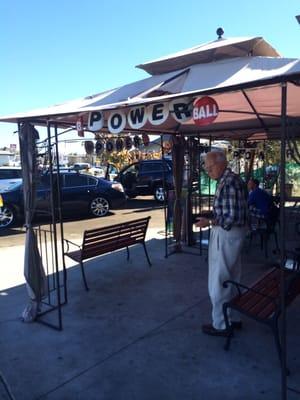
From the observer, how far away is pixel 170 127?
6852 millimetres

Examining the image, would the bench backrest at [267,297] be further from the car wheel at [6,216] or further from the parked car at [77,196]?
the car wheel at [6,216]

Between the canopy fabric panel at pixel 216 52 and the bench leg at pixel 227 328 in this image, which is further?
the canopy fabric panel at pixel 216 52

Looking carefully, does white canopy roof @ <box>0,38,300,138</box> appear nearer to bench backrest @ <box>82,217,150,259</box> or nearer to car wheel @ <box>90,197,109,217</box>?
bench backrest @ <box>82,217,150,259</box>

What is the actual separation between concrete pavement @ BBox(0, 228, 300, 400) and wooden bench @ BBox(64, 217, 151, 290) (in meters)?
0.46

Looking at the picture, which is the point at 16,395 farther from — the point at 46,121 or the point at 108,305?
the point at 46,121

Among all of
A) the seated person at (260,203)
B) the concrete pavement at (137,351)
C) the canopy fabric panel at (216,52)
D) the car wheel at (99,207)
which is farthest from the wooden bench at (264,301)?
the car wheel at (99,207)

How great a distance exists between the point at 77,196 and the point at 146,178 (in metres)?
4.65

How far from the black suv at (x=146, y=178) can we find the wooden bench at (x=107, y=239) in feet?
29.6

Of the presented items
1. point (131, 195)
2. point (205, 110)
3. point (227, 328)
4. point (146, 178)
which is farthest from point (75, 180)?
point (205, 110)

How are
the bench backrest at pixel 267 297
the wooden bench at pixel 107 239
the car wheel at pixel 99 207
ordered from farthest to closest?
1. the car wheel at pixel 99 207
2. the wooden bench at pixel 107 239
3. the bench backrest at pixel 267 297

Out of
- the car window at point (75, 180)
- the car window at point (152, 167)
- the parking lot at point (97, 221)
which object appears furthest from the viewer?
the car window at point (152, 167)

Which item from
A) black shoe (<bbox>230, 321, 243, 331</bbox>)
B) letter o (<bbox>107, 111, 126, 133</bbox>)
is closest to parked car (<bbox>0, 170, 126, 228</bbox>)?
letter o (<bbox>107, 111, 126, 133</bbox>)

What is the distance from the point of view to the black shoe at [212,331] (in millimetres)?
3568

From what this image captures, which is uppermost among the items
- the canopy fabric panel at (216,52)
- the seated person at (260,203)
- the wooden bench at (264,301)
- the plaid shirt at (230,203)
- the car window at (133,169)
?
the canopy fabric panel at (216,52)
